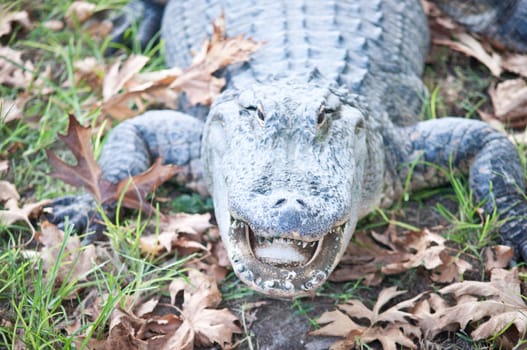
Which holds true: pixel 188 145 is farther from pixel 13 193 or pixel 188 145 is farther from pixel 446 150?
pixel 446 150

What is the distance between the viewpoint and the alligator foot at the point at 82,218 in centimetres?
334

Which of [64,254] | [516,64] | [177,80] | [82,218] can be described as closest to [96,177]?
[82,218]

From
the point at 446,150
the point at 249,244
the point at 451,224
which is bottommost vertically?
the point at 451,224

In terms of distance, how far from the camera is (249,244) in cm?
259

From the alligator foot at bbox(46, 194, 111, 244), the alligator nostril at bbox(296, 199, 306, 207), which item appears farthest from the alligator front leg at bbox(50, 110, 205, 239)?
the alligator nostril at bbox(296, 199, 306, 207)

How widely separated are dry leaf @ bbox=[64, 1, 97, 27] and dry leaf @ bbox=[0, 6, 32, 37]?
0.28 m

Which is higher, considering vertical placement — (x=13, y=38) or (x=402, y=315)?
(x=13, y=38)

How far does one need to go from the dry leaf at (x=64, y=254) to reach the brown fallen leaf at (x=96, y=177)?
0.96ft

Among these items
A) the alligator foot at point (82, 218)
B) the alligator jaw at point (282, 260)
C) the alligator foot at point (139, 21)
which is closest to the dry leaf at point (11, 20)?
the alligator foot at point (139, 21)

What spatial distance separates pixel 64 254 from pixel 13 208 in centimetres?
53

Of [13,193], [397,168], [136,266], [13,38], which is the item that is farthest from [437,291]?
[13,38]

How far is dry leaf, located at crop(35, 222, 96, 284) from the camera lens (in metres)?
3.00

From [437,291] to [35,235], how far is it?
1.97 metres

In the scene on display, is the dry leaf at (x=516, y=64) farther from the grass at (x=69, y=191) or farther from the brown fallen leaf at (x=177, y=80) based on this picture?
the brown fallen leaf at (x=177, y=80)
